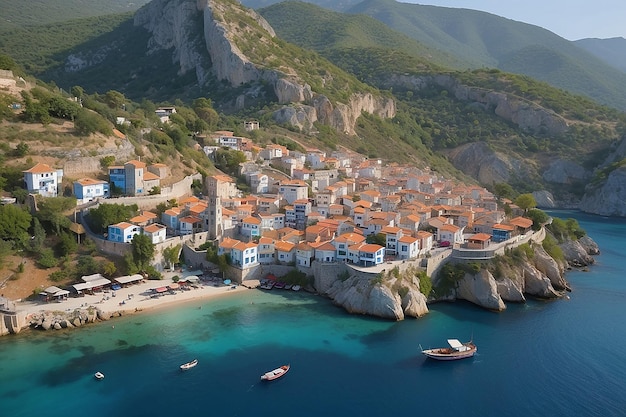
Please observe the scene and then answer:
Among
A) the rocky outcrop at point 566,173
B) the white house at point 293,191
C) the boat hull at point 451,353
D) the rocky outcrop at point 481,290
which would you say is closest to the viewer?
the boat hull at point 451,353

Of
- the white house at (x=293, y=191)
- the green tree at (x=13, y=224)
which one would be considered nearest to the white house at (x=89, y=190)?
the green tree at (x=13, y=224)

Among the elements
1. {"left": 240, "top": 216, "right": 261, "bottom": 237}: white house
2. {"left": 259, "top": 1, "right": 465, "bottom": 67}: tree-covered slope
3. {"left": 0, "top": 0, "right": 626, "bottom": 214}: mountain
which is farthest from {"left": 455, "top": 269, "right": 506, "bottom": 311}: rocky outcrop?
{"left": 259, "top": 1, "right": 465, "bottom": 67}: tree-covered slope

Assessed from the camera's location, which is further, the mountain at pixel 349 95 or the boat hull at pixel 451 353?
the mountain at pixel 349 95

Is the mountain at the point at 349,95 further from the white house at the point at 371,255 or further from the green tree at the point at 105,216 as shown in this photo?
the white house at the point at 371,255

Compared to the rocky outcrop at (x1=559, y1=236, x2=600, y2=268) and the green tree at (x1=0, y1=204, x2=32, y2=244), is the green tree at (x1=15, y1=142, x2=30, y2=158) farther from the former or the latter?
the rocky outcrop at (x1=559, y1=236, x2=600, y2=268)

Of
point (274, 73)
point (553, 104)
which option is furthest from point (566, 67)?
point (274, 73)

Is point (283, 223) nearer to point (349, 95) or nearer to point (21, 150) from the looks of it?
point (21, 150)

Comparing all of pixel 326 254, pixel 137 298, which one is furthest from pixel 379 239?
pixel 137 298
